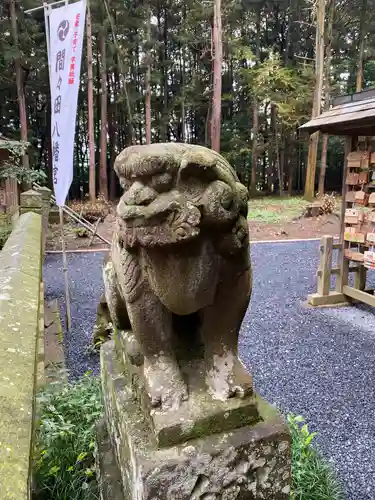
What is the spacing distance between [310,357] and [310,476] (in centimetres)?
166

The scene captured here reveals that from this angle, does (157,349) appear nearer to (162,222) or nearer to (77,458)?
(162,222)

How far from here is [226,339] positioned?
114cm

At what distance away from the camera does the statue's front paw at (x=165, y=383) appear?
1033 millimetres

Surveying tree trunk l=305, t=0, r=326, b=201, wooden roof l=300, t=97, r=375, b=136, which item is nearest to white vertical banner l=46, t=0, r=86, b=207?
wooden roof l=300, t=97, r=375, b=136

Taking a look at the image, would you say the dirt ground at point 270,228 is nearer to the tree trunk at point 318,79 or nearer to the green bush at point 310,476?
the tree trunk at point 318,79

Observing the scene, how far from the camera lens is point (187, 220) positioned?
34.6 inches

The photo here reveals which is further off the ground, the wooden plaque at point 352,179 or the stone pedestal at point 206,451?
the wooden plaque at point 352,179

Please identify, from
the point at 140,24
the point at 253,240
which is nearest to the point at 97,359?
the point at 253,240

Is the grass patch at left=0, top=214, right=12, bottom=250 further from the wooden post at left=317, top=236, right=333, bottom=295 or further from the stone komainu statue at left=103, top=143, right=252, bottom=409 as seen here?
the stone komainu statue at left=103, top=143, right=252, bottom=409

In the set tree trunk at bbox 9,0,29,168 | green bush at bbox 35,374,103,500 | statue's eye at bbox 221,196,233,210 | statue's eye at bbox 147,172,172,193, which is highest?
tree trunk at bbox 9,0,29,168

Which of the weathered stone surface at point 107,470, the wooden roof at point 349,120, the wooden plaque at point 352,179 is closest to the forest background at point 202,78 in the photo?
the wooden roof at point 349,120

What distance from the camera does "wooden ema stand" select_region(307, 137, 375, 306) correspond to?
4.07m

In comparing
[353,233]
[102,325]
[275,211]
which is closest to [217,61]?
[275,211]

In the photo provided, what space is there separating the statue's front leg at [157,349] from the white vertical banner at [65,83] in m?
2.80
